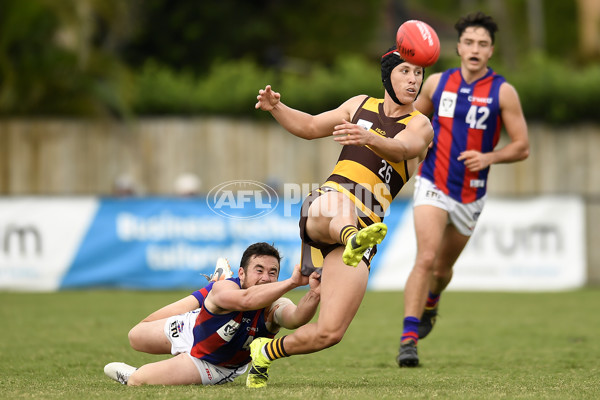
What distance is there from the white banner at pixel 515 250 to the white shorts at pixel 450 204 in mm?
6430

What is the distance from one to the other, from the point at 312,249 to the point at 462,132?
2.38 metres

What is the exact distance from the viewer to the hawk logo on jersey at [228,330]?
5.67 meters

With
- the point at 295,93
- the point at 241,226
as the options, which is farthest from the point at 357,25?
the point at 241,226

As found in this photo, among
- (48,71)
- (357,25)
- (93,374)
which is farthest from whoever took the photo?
(357,25)

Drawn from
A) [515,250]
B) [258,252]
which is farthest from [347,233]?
[515,250]

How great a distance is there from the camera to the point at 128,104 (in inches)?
674

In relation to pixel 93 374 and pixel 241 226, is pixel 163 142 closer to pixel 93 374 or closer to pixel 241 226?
pixel 241 226

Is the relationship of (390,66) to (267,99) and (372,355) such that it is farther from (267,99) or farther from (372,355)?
(372,355)

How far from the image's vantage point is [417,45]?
5633 mm

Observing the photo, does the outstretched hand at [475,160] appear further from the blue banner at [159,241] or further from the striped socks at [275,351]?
the blue banner at [159,241]

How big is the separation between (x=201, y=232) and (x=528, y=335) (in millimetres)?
6160

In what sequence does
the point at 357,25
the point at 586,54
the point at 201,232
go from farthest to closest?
1. the point at 357,25
2. the point at 586,54
3. the point at 201,232

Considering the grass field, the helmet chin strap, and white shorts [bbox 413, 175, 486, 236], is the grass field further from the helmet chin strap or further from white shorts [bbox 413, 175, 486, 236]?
the helmet chin strap

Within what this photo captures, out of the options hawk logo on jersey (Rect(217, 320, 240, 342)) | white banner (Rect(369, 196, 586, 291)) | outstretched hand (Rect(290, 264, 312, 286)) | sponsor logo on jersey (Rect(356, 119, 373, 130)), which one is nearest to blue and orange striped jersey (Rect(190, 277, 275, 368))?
hawk logo on jersey (Rect(217, 320, 240, 342))
